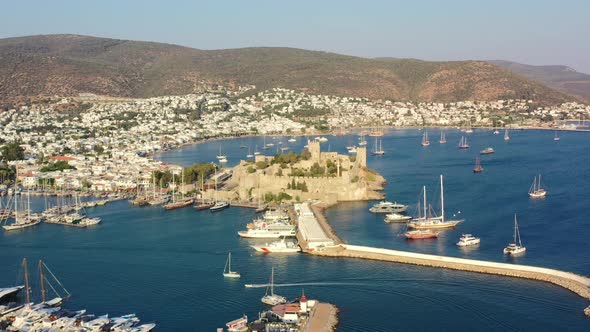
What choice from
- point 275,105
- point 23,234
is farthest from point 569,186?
point 275,105

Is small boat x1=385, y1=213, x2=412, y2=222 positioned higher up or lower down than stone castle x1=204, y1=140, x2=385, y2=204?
lower down

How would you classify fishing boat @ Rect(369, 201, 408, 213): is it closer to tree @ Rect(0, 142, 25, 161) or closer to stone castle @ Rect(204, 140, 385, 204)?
stone castle @ Rect(204, 140, 385, 204)

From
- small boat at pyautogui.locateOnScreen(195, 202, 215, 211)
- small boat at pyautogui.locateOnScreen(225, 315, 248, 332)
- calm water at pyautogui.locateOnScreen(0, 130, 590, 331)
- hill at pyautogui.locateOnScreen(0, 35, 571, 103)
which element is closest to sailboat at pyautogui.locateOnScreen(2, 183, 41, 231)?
calm water at pyautogui.locateOnScreen(0, 130, 590, 331)

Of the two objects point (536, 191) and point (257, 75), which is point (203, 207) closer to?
point (536, 191)

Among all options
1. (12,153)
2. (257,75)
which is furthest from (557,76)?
(12,153)

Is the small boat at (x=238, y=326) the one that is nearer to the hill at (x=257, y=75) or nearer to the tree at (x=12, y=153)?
the tree at (x=12, y=153)

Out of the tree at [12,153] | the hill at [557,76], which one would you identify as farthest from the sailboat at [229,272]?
the hill at [557,76]
